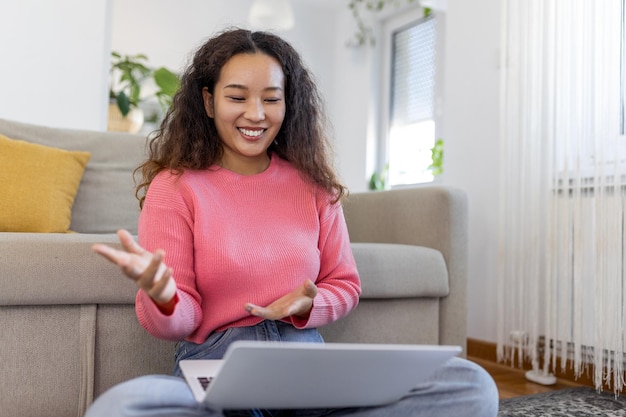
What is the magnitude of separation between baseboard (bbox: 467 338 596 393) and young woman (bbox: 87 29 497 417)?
1.08 meters

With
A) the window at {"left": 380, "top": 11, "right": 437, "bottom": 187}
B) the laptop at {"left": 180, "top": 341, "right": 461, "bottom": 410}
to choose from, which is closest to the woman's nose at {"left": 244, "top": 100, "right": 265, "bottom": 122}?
the laptop at {"left": 180, "top": 341, "right": 461, "bottom": 410}

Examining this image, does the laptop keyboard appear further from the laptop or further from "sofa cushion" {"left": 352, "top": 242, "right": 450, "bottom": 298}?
"sofa cushion" {"left": 352, "top": 242, "right": 450, "bottom": 298}

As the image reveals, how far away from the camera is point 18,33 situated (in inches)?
87.3

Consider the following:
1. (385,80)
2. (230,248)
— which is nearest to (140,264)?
(230,248)

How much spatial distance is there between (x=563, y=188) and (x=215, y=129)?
119 cm

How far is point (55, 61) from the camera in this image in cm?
228

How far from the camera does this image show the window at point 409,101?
387 cm

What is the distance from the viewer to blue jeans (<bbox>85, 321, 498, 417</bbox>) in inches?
31.3

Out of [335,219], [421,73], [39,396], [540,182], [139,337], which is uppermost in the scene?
[421,73]

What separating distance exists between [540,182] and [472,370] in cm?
120

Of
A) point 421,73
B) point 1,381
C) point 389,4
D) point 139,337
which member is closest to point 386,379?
point 139,337

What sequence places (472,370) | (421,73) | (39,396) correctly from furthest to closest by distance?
(421,73) → (39,396) → (472,370)

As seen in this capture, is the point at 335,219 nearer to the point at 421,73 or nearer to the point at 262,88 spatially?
the point at 262,88

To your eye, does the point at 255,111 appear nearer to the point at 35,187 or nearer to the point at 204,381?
the point at 204,381
